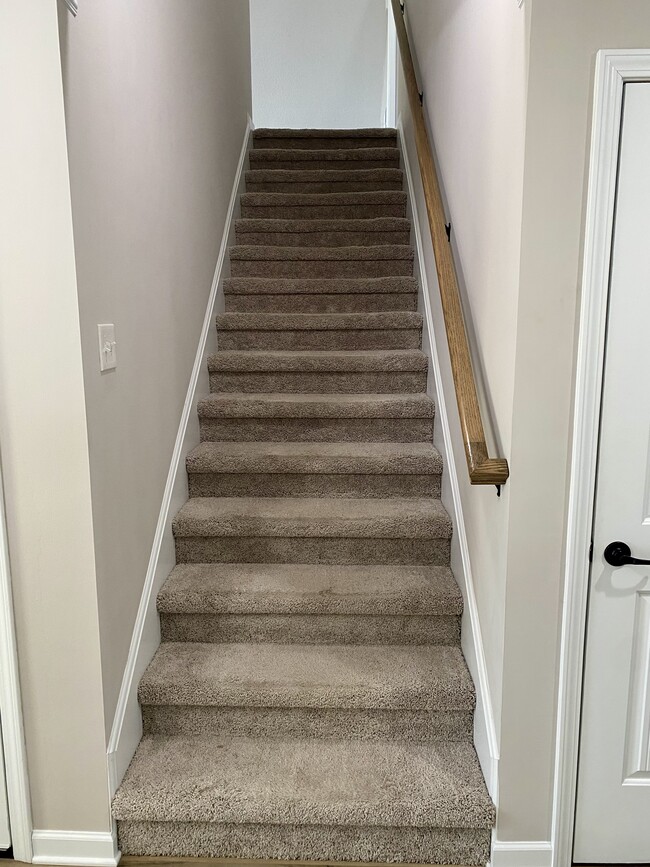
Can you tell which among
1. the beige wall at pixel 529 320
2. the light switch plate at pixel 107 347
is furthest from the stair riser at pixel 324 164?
the light switch plate at pixel 107 347

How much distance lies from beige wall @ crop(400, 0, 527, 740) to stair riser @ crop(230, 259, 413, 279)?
42.9 inches

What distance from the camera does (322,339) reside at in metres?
3.17

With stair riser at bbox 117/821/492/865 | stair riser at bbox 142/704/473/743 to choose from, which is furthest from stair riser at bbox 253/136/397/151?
stair riser at bbox 117/821/492/865

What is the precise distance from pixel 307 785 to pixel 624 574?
3.34 feet

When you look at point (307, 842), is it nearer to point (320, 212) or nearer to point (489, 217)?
point (489, 217)

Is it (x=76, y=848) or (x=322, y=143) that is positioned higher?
(x=322, y=143)

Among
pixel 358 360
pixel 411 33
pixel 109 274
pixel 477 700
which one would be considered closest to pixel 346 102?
pixel 411 33

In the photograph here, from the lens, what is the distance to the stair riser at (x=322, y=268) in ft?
11.6

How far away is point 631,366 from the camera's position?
151cm

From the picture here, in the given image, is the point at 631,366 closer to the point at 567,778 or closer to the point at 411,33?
the point at 567,778

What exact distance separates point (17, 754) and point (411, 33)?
3.96 metres

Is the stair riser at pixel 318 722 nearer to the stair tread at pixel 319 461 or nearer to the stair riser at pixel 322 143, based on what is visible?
the stair tread at pixel 319 461

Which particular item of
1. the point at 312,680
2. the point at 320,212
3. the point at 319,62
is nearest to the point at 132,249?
the point at 312,680

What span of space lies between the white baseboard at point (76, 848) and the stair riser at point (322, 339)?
2.12 metres
